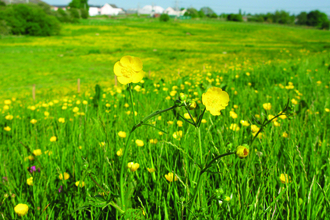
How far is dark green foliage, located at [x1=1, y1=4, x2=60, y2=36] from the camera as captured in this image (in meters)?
29.2

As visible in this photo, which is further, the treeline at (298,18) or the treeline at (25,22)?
the treeline at (298,18)

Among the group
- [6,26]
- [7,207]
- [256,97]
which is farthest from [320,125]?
[6,26]

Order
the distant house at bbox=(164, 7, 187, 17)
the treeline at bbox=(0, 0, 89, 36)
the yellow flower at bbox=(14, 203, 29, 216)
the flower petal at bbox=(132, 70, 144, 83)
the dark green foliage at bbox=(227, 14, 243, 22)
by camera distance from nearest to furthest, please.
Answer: the flower petal at bbox=(132, 70, 144, 83) → the yellow flower at bbox=(14, 203, 29, 216) → the treeline at bbox=(0, 0, 89, 36) → the dark green foliage at bbox=(227, 14, 243, 22) → the distant house at bbox=(164, 7, 187, 17)

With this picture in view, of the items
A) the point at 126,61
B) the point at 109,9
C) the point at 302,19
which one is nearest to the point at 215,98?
the point at 126,61

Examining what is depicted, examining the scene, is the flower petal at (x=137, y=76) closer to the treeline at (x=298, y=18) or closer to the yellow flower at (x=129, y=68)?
the yellow flower at (x=129, y=68)

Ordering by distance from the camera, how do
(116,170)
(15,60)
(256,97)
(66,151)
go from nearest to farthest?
(116,170) → (66,151) → (256,97) → (15,60)

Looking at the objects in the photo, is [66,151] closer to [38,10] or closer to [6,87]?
[6,87]

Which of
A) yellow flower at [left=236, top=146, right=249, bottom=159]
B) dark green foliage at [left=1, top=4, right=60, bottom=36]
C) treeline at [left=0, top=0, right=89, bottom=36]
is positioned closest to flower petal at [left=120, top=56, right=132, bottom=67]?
→ yellow flower at [left=236, top=146, right=249, bottom=159]

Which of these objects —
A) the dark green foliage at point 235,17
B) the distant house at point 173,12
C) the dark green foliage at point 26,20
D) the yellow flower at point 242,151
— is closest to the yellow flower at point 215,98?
the yellow flower at point 242,151

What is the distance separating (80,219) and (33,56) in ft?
62.4

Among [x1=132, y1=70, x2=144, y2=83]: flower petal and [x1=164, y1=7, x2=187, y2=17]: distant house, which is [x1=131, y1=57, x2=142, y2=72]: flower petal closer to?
[x1=132, y1=70, x2=144, y2=83]: flower petal

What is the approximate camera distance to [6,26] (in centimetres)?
2933

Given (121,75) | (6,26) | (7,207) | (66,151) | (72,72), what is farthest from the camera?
(6,26)

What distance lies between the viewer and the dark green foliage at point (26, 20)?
2925cm
